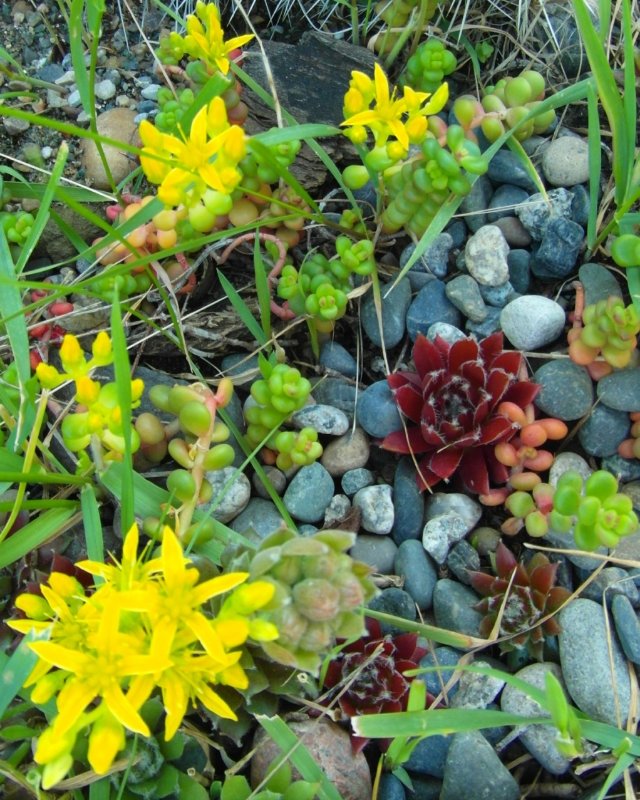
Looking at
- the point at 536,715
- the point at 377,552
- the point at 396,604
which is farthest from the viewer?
the point at 377,552

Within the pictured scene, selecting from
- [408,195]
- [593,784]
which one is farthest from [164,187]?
[593,784]

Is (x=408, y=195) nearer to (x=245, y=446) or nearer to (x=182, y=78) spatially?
(x=245, y=446)

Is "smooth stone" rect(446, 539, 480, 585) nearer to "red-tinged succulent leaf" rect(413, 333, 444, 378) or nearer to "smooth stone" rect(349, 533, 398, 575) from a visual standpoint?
"smooth stone" rect(349, 533, 398, 575)

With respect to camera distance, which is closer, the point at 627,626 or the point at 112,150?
the point at 627,626

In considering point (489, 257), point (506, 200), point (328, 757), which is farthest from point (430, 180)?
point (328, 757)

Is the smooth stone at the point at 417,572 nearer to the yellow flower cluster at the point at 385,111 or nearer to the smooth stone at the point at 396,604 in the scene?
the smooth stone at the point at 396,604

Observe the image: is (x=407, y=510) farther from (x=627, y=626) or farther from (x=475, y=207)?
(x=475, y=207)
